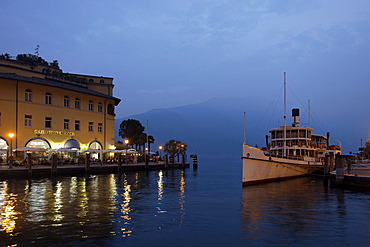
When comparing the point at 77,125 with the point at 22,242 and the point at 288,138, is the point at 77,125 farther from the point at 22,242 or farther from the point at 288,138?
the point at 22,242

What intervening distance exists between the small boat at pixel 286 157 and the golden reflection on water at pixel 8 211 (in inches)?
704

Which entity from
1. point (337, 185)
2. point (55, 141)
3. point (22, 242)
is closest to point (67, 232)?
point (22, 242)

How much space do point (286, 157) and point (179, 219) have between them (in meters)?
25.2

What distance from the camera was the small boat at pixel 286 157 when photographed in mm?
30812

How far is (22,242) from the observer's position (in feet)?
39.4

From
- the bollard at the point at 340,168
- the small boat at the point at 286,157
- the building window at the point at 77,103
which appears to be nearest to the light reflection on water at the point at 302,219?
the bollard at the point at 340,168

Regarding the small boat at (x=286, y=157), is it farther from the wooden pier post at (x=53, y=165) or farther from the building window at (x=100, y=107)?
the building window at (x=100, y=107)

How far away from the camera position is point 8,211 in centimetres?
1747

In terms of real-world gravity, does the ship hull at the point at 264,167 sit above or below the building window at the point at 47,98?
below

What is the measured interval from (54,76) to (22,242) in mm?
43462

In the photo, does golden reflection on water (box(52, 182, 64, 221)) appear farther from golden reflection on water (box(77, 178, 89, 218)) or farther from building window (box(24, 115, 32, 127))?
building window (box(24, 115, 32, 127))

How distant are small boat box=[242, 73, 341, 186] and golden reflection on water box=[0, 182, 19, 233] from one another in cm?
1788

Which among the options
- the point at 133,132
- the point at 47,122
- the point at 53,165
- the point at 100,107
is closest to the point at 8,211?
the point at 53,165

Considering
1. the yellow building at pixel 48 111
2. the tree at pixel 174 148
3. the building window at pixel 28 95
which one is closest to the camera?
the yellow building at pixel 48 111
